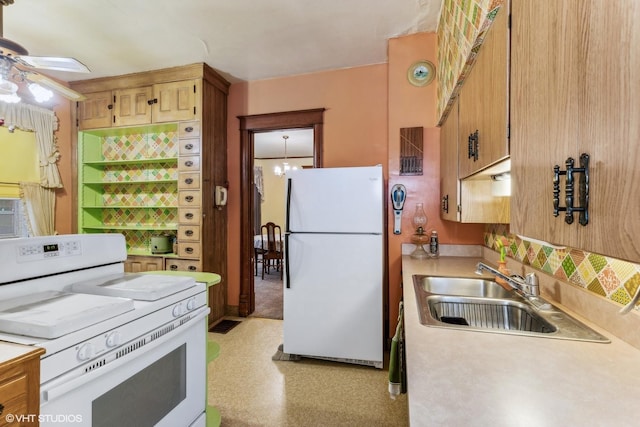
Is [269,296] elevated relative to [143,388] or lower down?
lower down

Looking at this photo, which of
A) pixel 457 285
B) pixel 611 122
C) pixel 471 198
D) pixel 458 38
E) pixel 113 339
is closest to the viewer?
pixel 611 122

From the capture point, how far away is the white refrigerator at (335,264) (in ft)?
7.54

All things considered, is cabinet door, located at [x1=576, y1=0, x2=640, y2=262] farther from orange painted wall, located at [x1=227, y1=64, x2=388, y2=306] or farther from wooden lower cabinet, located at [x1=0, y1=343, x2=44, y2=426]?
orange painted wall, located at [x1=227, y1=64, x2=388, y2=306]

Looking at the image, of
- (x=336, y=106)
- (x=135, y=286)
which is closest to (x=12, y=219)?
(x=135, y=286)

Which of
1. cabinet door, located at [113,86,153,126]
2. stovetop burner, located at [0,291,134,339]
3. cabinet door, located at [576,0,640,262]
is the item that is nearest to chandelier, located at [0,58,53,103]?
cabinet door, located at [113,86,153,126]

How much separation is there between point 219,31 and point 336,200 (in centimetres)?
171

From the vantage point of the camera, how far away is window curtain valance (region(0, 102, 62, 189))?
298 cm

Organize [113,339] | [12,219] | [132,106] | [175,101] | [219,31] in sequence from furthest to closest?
1. [132,106]
2. [175,101]
3. [12,219]
4. [219,31]
5. [113,339]

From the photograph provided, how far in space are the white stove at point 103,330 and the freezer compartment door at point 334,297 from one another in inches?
40.1

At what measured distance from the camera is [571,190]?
60 cm

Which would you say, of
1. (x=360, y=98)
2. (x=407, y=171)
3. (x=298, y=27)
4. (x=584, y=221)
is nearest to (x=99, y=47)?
(x=298, y=27)

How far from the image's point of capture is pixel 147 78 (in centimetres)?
316

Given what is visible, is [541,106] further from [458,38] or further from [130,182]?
[130,182]

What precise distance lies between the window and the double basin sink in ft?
12.3
